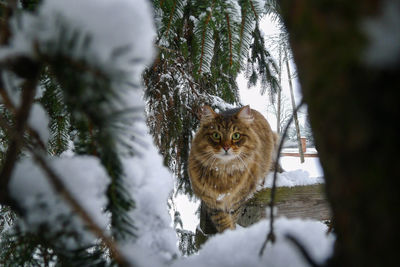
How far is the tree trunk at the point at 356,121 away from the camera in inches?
5.6

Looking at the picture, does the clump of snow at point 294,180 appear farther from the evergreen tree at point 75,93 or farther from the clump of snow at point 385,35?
the clump of snow at point 385,35

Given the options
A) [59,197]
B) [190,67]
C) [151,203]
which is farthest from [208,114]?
[59,197]

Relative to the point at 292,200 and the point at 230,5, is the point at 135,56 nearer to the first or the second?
the point at 230,5

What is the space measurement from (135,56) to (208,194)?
48.1 inches

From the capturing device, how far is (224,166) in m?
1.40

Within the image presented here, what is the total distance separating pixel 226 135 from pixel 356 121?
4.13ft

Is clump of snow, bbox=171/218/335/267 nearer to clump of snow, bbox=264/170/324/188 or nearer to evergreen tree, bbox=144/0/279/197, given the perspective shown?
evergreen tree, bbox=144/0/279/197

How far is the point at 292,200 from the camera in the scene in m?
1.33

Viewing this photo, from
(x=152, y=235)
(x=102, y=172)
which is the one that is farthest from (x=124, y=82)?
(x=152, y=235)

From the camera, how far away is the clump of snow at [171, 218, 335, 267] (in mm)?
334

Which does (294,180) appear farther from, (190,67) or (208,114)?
(190,67)

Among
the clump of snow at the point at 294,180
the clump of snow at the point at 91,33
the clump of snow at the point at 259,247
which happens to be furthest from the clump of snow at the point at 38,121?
the clump of snow at the point at 294,180

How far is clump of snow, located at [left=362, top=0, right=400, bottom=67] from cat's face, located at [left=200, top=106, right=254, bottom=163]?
122 centimetres

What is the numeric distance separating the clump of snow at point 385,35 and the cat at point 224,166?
1.22 metres
